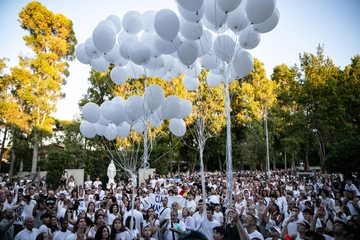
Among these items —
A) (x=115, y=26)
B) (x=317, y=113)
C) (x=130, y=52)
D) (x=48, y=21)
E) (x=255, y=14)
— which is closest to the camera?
(x=255, y=14)

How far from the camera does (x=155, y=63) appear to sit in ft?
21.6

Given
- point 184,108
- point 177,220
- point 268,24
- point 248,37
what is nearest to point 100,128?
point 184,108

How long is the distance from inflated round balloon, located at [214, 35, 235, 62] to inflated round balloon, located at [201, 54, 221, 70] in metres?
0.68

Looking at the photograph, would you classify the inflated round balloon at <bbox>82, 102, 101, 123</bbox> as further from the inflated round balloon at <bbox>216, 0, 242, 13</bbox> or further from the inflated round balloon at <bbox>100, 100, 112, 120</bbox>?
the inflated round balloon at <bbox>216, 0, 242, 13</bbox>

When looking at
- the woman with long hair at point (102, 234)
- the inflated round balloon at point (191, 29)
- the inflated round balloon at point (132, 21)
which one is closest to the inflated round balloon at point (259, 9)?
the inflated round balloon at point (191, 29)

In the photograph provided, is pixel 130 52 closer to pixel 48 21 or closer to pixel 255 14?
pixel 255 14

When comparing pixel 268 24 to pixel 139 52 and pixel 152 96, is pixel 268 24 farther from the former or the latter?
pixel 152 96

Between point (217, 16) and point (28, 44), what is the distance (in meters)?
21.9

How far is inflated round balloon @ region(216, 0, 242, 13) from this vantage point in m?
4.94

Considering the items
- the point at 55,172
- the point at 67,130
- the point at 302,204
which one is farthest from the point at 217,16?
the point at 67,130

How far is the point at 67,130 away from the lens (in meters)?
22.1

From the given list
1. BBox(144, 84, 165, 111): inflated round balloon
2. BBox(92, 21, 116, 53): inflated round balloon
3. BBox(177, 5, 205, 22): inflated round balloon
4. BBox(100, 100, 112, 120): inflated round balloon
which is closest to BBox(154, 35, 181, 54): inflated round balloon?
BBox(177, 5, 205, 22): inflated round balloon

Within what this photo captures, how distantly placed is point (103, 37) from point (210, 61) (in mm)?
2688

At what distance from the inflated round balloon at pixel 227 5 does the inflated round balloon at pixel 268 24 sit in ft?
2.50
